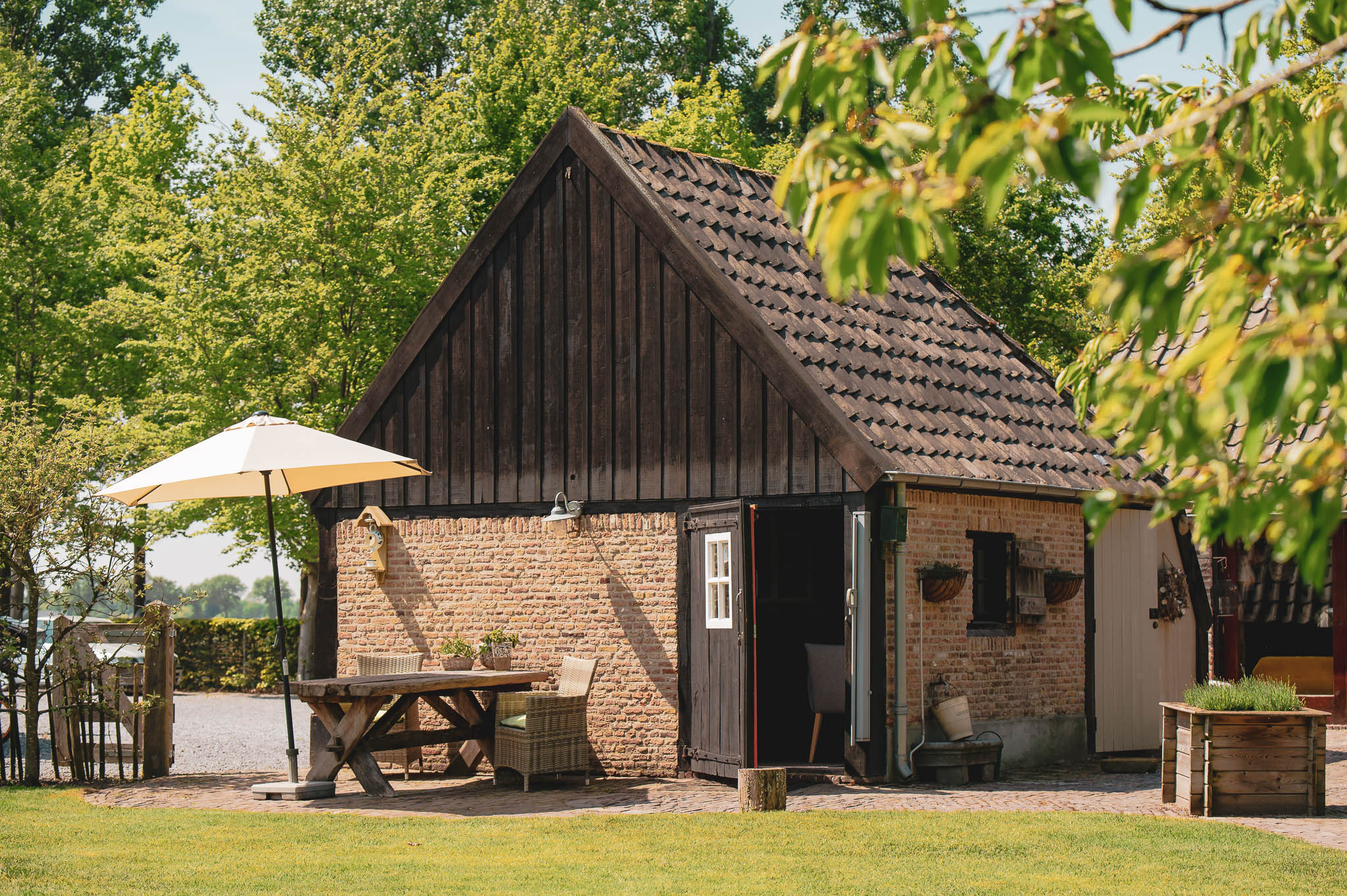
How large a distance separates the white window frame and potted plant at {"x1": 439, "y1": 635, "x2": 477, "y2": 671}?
93.4 inches

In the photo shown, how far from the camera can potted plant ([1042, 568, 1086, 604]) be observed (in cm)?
1402

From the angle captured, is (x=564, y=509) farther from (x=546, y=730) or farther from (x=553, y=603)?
(x=546, y=730)

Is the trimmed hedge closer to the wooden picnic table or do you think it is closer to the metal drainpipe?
the wooden picnic table

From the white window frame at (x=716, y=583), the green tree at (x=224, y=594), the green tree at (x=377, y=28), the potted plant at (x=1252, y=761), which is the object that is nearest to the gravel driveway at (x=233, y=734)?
the white window frame at (x=716, y=583)

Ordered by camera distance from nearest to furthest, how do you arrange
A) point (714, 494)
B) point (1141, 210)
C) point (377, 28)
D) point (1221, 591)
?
1. point (1141, 210)
2. point (714, 494)
3. point (1221, 591)
4. point (377, 28)

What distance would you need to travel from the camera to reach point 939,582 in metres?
12.6

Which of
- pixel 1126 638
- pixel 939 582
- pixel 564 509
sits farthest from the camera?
pixel 1126 638

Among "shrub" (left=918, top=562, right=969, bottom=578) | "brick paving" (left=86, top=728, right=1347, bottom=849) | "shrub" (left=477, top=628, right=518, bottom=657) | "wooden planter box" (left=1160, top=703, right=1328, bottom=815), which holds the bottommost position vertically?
"brick paving" (left=86, top=728, right=1347, bottom=849)

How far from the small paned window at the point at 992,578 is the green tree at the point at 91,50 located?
33377 mm

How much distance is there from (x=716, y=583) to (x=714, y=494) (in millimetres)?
831

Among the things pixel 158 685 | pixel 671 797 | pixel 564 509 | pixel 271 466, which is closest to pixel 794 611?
pixel 564 509

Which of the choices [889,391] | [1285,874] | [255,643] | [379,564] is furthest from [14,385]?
[1285,874]

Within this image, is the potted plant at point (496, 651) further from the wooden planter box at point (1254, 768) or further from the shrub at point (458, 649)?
the wooden planter box at point (1254, 768)

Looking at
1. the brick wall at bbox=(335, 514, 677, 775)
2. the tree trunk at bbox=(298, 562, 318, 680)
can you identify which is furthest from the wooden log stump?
the tree trunk at bbox=(298, 562, 318, 680)
